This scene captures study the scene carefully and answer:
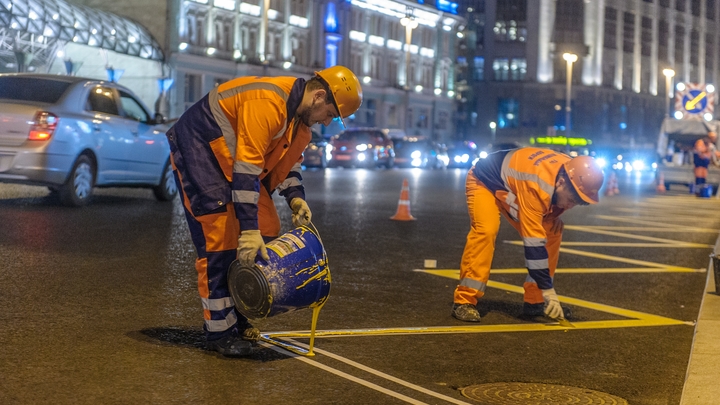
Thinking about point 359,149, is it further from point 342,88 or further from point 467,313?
point 342,88

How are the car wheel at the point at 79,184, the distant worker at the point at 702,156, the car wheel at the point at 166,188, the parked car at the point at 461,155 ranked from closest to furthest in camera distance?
the car wheel at the point at 79,184 → the car wheel at the point at 166,188 → the distant worker at the point at 702,156 → the parked car at the point at 461,155

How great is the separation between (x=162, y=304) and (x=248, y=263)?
6.67 ft

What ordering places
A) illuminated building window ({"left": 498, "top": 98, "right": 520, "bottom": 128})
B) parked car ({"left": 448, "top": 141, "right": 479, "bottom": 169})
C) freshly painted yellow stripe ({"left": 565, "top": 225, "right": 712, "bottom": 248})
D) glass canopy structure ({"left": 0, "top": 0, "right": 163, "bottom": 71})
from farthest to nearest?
illuminated building window ({"left": 498, "top": 98, "right": 520, "bottom": 128})
parked car ({"left": 448, "top": 141, "right": 479, "bottom": 169})
glass canopy structure ({"left": 0, "top": 0, "right": 163, "bottom": 71})
freshly painted yellow stripe ({"left": 565, "top": 225, "right": 712, "bottom": 248})

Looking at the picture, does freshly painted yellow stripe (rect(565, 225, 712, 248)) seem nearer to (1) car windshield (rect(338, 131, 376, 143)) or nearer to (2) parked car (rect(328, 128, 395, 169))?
(2) parked car (rect(328, 128, 395, 169))

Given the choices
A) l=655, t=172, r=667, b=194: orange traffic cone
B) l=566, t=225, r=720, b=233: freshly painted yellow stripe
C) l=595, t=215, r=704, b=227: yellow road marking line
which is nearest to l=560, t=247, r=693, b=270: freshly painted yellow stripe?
l=566, t=225, r=720, b=233: freshly painted yellow stripe

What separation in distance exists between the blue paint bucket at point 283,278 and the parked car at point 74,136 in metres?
8.72

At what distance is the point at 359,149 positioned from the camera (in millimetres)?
44250

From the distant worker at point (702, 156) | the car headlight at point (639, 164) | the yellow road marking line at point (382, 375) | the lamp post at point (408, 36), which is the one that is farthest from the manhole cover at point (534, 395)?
the lamp post at point (408, 36)

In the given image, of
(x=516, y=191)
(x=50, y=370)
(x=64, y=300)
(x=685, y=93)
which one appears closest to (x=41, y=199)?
(x=64, y=300)

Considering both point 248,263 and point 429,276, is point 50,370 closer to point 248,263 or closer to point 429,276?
point 248,263

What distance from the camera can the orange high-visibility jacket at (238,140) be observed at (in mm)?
5398

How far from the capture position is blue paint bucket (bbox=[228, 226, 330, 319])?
18.0 feet

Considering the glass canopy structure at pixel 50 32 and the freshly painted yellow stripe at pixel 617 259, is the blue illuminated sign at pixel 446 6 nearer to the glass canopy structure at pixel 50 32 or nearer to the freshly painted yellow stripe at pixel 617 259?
the glass canopy structure at pixel 50 32

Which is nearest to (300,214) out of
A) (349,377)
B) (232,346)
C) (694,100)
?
(232,346)
